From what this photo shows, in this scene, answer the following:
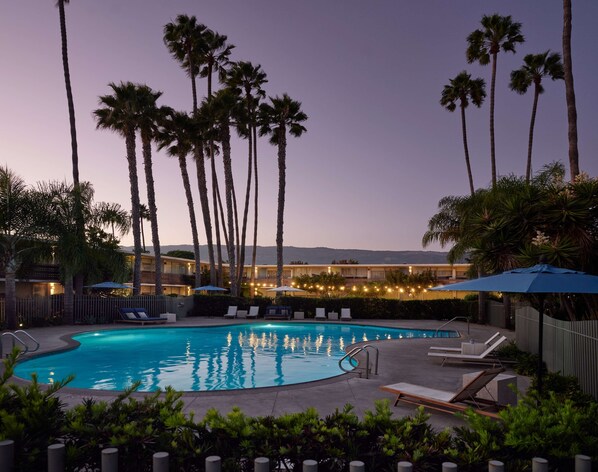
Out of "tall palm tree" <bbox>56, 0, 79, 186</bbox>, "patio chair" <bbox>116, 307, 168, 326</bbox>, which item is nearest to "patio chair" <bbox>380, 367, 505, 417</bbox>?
"patio chair" <bbox>116, 307, 168, 326</bbox>

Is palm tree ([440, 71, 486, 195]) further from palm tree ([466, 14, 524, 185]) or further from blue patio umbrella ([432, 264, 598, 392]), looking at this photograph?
blue patio umbrella ([432, 264, 598, 392])

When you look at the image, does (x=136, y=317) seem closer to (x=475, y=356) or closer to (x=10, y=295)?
(x=10, y=295)

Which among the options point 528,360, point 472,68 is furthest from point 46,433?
point 472,68

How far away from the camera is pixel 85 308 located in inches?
982

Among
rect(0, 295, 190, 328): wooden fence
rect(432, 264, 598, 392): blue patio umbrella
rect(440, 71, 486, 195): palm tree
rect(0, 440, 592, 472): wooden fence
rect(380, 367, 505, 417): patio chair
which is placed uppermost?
rect(440, 71, 486, 195): palm tree

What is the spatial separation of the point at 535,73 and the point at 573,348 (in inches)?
986

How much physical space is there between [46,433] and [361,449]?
2.52 m

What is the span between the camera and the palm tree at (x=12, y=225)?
20.8 meters

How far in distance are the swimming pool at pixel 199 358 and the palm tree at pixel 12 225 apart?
400cm

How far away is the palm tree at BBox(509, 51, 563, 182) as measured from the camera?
2784 centimetres

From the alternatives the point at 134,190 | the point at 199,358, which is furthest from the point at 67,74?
the point at 199,358

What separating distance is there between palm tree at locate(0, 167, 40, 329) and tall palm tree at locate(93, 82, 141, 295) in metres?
6.84

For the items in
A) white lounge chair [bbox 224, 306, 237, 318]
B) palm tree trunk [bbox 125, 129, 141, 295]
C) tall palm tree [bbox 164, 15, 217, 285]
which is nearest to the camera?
palm tree trunk [bbox 125, 129, 141, 295]

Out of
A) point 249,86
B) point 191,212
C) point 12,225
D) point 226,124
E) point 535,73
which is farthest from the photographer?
point 249,86
